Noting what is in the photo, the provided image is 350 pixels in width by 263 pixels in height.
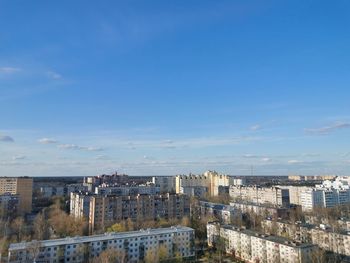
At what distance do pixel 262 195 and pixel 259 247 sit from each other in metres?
19.5

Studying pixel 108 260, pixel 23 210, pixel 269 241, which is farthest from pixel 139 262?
pixel 23 210

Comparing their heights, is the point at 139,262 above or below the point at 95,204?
below

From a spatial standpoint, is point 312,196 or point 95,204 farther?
point 312,196

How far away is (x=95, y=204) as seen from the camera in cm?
1702

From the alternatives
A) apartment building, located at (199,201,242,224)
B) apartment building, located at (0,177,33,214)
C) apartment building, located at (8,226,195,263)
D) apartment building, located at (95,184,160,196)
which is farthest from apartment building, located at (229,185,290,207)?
apartment building, located at (0,177,33,214)

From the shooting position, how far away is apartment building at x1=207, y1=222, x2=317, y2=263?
35.5 feet

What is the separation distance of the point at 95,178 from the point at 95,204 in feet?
80.8

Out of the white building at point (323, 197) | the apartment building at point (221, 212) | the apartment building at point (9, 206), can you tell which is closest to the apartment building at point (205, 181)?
the white building at point (323, 197)

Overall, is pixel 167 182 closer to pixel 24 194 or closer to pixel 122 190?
pixel 122 190

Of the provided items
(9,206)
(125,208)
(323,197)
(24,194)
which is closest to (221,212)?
(125,208)

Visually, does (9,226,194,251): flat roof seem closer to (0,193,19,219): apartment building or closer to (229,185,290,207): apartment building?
(0,193,19,219): apartment building

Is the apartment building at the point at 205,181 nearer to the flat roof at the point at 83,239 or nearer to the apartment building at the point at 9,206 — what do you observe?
the apartment building at the point at 9,206

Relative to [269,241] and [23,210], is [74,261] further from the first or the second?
[23,210]

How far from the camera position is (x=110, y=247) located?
11.5m
